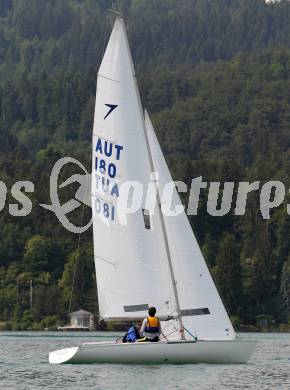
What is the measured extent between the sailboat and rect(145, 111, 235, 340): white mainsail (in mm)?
29

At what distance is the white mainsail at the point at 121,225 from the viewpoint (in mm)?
40125

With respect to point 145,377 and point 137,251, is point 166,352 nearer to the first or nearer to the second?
point 145,377

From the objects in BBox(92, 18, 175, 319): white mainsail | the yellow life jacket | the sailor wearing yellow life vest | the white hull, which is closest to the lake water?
the white hull

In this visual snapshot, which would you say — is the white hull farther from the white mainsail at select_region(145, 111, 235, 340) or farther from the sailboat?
the white mainsail at select_region(145, 111, 235, 340)

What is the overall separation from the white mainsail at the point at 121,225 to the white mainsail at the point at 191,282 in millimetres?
382

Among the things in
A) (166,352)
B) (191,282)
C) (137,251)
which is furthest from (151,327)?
(137,251)

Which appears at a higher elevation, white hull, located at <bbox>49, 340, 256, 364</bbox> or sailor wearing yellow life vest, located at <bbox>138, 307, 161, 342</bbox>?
sailor wearing yellow life vest, located at <bbox>138, 307, 161, 342</bbox>

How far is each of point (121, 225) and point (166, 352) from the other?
13.8ft

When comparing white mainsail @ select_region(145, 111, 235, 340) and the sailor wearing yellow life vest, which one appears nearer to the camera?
the sailor wearing yellow life vest

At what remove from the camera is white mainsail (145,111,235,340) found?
131 ft

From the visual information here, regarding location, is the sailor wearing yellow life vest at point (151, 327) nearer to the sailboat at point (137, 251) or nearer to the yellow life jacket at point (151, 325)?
the yellow life jacket at point (151, 325)

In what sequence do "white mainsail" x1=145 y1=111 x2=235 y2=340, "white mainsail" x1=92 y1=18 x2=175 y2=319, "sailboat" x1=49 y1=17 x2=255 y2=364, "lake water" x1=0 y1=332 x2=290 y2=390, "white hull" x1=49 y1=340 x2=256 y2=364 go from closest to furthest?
"lake water" x1=0 y1=332 x2=290 y2=390 < "white hull" x1=49 y1=340 x2=256 y2=364 < "sailboat" x1=49 y1=17 x2=255 y2=364 < "white mainsail" x1=145 y1=111 x2=235 y2=340 < "white mainsail" x1=92 y1=18 x2=175 y2=319

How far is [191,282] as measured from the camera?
40219 millimetres

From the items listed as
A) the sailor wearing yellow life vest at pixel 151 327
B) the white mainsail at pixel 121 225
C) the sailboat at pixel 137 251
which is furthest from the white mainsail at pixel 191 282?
the sailor wearing yellow life vest at pixel 151 327
